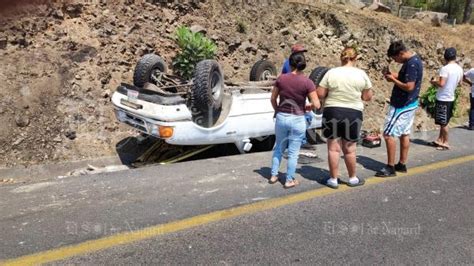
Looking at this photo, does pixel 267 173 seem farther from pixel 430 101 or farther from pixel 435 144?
pixel 430 101

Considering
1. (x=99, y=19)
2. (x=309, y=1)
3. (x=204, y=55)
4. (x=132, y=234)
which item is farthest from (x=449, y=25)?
(x=132, y=234)

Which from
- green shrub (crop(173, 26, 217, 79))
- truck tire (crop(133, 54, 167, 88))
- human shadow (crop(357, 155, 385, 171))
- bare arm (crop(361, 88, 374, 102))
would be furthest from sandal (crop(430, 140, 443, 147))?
truck tire (crop(133, 54, 167, 88))

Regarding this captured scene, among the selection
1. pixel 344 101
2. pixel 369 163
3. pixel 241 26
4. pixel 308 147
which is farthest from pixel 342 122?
pixel 241 26

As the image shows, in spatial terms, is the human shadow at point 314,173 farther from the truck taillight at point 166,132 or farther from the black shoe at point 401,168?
the truck taillight at point 166,132

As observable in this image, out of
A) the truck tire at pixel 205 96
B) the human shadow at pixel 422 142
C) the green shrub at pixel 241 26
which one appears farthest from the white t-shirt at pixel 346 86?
the green shrub at pixel 241 26

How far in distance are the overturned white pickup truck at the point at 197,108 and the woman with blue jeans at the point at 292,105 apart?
1484 mm

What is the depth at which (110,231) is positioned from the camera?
378 cm

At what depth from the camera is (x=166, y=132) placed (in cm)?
604

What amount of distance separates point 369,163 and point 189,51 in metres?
4.72

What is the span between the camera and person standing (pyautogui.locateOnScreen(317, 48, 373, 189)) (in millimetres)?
4949

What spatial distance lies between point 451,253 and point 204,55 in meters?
7.05

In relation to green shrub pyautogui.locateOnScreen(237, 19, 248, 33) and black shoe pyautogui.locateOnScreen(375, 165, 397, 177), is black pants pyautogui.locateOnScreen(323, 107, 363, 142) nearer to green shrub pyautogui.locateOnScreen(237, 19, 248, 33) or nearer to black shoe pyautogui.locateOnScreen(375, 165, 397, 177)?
black shoe pyautogui.locateOnScreen(375, 165, 397, 177)

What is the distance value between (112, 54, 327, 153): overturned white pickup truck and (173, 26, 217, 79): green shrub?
1892mm

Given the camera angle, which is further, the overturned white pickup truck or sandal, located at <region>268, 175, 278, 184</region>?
the overturned white pickup truck
